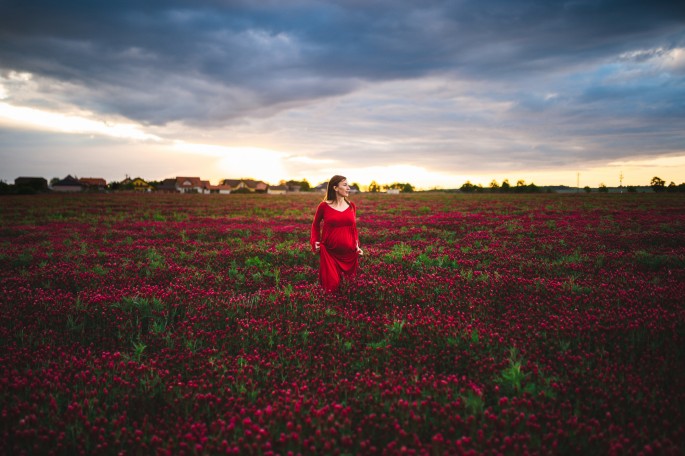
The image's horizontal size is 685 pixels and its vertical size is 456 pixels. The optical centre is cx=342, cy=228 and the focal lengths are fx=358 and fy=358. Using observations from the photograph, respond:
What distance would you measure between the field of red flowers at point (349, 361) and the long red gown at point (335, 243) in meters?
0.43

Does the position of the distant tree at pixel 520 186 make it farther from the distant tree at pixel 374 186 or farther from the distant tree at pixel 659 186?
the distant tree at pixel 374 186

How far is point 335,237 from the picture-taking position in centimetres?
768

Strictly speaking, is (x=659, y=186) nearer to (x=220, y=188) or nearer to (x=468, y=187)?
(x=468, y=187)

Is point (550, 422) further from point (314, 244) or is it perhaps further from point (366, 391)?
point (314, 244)

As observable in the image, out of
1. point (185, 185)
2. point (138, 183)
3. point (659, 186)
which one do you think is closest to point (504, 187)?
point (659, 186)

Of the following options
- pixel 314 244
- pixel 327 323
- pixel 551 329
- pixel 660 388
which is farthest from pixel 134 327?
pixel 660 388

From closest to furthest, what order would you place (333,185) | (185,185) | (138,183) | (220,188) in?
(333,185) → (138,183) → (185,185) → (220,188)

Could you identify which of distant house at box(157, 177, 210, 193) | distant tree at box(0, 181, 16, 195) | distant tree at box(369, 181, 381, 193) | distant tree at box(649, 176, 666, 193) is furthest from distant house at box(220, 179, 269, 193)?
distant tree at box(649, 176, 666, 193)

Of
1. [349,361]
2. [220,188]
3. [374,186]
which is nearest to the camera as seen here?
[349,361]

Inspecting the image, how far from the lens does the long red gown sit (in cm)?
755

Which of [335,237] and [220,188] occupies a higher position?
[220,188]

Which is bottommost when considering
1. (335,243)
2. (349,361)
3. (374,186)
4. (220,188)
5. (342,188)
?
(349,361)

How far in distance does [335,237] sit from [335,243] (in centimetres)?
13

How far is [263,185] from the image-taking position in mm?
181875
